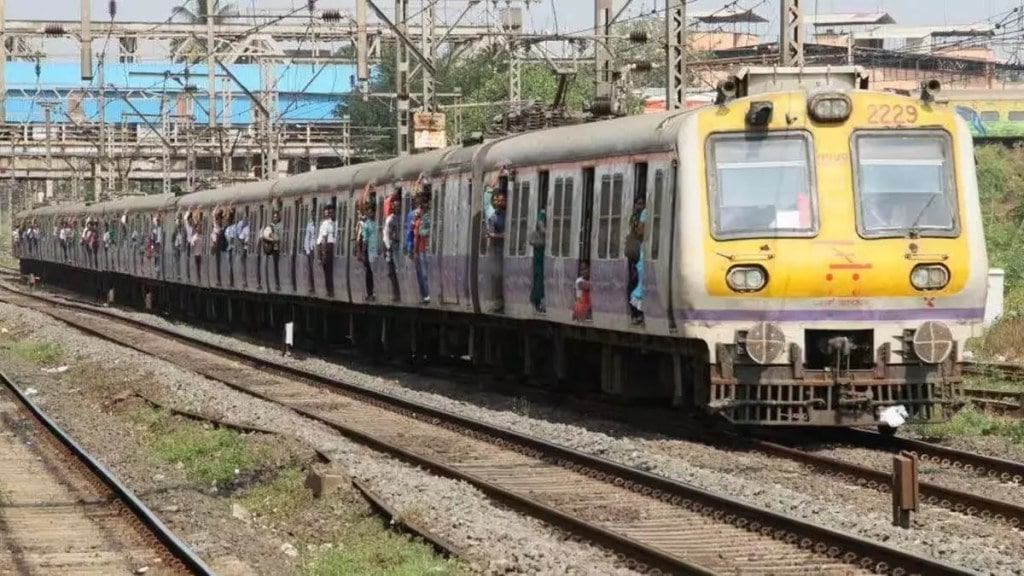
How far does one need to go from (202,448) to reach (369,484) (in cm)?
383

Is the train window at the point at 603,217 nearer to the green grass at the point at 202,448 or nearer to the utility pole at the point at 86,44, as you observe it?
the green grass at the point at 202,448

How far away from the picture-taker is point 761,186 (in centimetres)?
1496

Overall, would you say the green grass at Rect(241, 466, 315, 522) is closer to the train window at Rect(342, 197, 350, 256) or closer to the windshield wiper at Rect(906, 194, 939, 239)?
the windshield wiper at Rect(906, 194, 939, 239)

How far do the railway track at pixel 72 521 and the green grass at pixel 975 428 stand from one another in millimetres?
6937

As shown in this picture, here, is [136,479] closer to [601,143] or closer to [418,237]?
[601,143]

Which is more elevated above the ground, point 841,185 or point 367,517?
point 841,185

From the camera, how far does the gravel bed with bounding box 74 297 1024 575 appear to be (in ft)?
33.7

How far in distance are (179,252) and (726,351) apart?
2954 centimetres

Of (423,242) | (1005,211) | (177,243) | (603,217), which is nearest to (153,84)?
(1005,211)

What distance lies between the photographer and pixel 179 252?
42.9 metres

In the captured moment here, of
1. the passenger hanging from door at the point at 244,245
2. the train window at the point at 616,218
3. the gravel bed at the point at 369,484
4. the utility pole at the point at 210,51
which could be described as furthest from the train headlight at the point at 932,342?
the utility pole at the point at 210,51

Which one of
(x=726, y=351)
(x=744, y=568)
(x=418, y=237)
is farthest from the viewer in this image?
(x=418, y=237)

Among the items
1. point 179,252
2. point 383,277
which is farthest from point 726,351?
point 179,252

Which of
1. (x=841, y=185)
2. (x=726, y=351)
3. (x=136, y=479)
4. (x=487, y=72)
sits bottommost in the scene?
(x=136, y=479)
